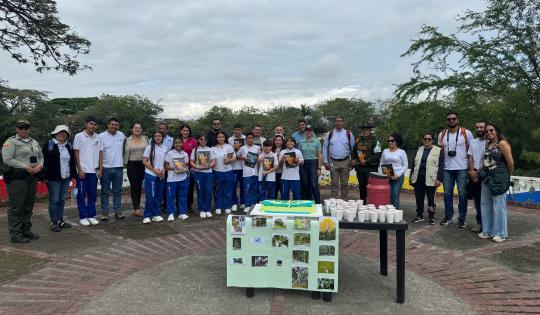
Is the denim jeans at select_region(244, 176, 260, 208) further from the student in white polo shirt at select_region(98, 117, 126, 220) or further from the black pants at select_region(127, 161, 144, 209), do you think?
the student in white polo shirt at select_region(98, 117, 126, 220)

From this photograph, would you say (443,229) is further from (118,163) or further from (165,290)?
(118,163)

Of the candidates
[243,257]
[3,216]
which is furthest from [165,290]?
[3,216]

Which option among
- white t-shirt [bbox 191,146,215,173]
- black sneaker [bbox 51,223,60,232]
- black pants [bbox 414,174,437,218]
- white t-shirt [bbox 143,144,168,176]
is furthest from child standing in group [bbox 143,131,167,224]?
black pants [bbox 414,174,437,218]

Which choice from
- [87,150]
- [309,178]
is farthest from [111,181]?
[309,178]

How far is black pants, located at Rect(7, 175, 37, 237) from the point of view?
18.9 ft

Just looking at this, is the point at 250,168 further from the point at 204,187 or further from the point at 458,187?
the point at 458,187

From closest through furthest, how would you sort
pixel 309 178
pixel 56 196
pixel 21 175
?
pixel 21 175, pixel 56 196, pixel 309 178

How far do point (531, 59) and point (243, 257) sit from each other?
69.8ft

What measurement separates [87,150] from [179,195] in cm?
179

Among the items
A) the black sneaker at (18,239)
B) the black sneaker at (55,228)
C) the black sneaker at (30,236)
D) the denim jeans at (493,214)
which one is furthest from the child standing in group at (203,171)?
the denim jeans at (493,214)

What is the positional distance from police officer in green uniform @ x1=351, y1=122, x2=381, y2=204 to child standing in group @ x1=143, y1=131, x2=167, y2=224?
364cm

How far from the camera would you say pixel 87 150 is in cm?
669

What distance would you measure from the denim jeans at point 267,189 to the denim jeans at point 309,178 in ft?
2.09

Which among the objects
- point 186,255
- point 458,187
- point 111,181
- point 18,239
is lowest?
point 186,255
